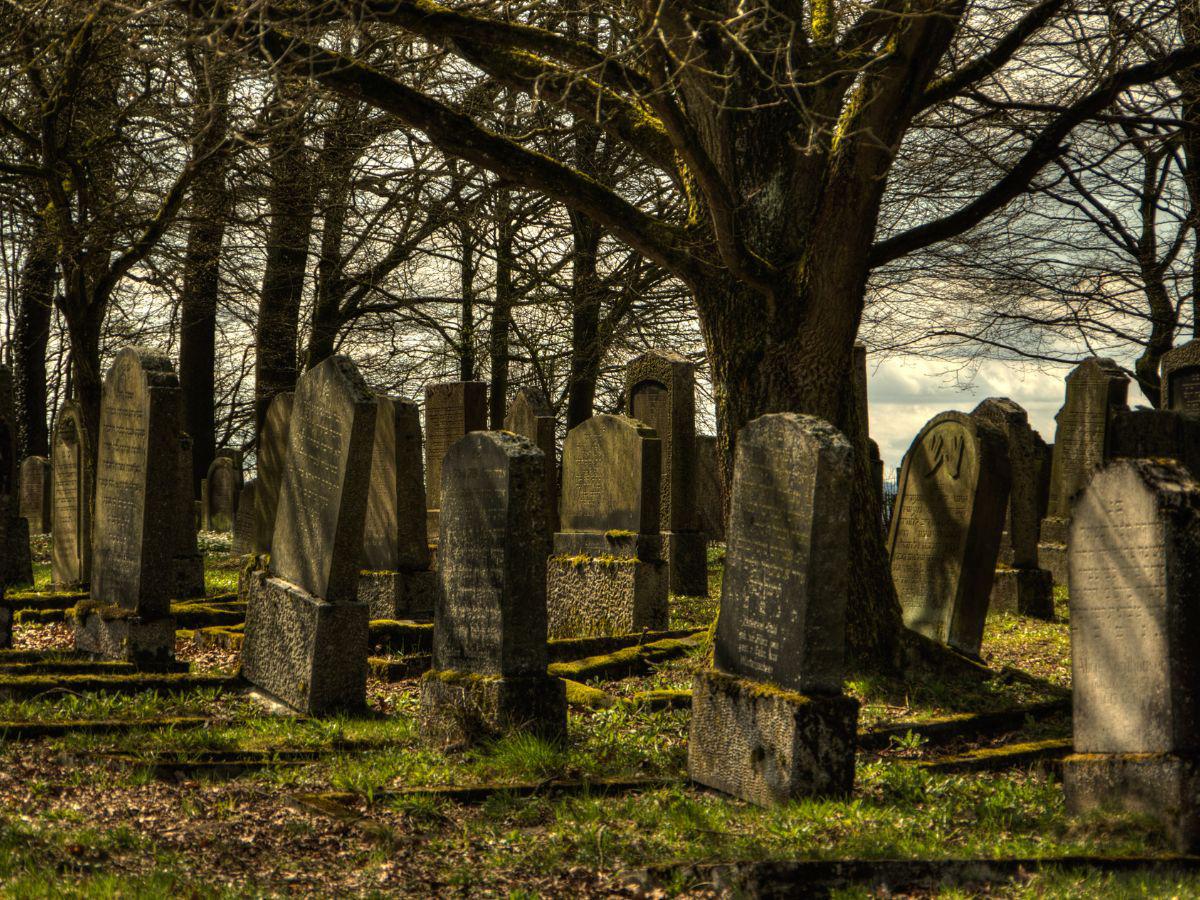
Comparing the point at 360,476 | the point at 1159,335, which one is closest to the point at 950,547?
the point at 360,476

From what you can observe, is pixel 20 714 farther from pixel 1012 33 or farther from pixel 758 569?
pixel 1012 33

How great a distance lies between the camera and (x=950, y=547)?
33.9 feet

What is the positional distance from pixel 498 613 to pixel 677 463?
7771mm

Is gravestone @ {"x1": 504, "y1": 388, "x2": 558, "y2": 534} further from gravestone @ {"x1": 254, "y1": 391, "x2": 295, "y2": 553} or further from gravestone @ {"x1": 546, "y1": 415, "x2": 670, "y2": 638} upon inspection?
gravestone @ {"x1": 254, "y1": 391, "x2": 295, "y2": 553}

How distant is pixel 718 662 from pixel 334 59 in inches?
182

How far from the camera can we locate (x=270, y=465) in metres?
13.6

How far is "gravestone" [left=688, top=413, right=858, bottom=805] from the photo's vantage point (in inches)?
247

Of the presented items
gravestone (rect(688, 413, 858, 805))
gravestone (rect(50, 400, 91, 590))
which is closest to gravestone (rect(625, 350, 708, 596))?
gravestone (rect(50, 400, 91, 590))

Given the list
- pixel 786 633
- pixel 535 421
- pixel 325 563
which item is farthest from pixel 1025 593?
pixel 325 563

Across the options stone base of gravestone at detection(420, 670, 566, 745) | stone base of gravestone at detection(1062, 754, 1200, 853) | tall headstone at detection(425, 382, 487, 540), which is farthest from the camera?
tall headstone at detection(425, 382, 487, 540)

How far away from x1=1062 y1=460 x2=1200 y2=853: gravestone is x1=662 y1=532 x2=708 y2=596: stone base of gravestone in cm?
841

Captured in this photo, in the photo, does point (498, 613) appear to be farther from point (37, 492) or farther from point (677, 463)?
point (37, 492)

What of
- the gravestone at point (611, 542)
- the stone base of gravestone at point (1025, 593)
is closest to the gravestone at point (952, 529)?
the gravestone at point (611, 542)

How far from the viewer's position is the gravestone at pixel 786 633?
628 centimetres
